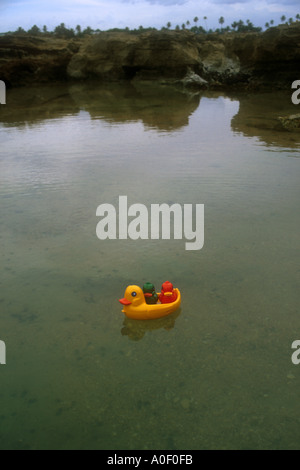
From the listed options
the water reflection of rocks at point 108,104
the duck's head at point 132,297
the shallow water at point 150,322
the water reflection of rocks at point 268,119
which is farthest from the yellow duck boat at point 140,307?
the water reflection of rocks at point 108,104

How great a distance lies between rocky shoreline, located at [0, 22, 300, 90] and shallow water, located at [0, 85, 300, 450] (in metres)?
13.4

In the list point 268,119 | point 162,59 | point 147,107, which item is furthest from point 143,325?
point 162,59

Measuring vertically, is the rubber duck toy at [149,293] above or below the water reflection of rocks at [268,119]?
below

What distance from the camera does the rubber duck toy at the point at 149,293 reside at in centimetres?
411

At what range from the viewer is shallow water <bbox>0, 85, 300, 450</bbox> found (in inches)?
119

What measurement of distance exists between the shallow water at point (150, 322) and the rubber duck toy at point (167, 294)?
0.21 meters

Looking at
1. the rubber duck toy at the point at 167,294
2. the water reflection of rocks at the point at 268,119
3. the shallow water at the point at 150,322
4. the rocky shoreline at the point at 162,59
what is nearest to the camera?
the shallow water at the point at 150,322

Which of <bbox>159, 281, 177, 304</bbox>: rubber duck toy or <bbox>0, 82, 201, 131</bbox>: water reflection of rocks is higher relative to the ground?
<bbox>0, 82, 201, 131</bbox>: water reflection of rocks

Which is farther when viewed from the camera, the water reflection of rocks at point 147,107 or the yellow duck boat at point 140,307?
the water reflection of rocks at point 147,107

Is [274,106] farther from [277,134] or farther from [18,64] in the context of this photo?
[18,64]

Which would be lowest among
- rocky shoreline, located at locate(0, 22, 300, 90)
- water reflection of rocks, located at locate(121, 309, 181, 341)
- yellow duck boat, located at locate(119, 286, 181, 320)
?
water reflection of rocks, located at locate(121, 309, 181, 341)

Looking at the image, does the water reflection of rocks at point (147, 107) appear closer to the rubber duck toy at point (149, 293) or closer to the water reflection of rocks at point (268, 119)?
the water reflection of rocks at point (268, 119)

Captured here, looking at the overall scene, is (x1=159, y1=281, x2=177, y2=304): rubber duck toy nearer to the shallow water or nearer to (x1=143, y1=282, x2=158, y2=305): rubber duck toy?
(x1=143, y1=282, x2=158, y2=305): rubber duck toy

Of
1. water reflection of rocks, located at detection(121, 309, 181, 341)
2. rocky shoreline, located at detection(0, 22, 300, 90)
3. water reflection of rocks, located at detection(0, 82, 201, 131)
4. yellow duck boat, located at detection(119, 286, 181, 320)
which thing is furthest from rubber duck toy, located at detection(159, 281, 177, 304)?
rocky shoreline, located at detection(0, 22, 300, 90)
